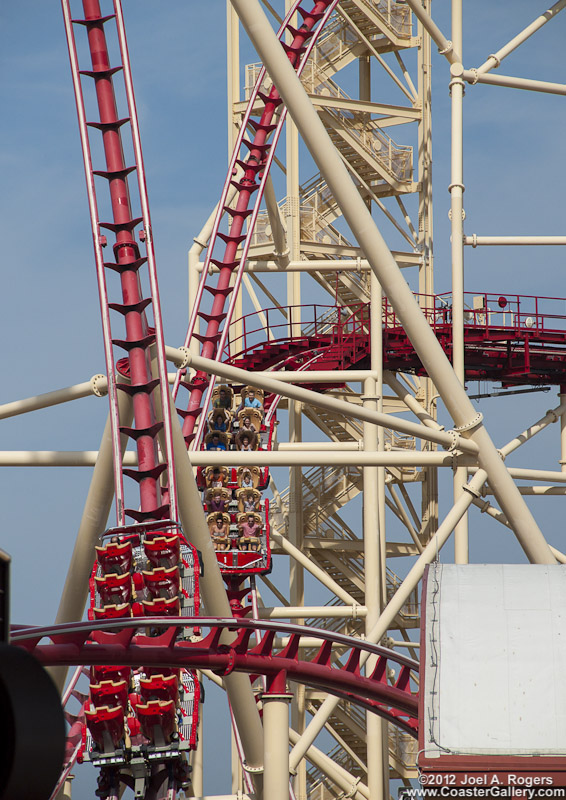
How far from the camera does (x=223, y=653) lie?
11.7 meters

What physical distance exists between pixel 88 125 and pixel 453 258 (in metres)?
4.69

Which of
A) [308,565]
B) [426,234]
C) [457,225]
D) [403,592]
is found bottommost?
[308,565]

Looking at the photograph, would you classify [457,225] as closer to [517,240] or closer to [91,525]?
[517,240]

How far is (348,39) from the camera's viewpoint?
25359 millimetres

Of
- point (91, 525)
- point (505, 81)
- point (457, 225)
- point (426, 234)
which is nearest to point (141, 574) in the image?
point (91, 525)

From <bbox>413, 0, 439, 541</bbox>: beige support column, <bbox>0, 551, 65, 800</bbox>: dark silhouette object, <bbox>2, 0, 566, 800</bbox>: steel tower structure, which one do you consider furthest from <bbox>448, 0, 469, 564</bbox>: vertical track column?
<bbox>0, 551, 65, 800</bbox>: dark silhouette object

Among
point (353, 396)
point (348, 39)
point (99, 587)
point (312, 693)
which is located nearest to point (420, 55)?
point (348, 39)

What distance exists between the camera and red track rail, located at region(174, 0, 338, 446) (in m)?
19.0

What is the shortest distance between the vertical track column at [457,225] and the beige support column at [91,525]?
13.7 feet

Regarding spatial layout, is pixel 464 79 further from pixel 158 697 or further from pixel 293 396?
pixel 158 697

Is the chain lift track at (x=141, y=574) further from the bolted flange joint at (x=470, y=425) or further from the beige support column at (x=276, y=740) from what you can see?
the bolted flange joint at (x=470, y=425)

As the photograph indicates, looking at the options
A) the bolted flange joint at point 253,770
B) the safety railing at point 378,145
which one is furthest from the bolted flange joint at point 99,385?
the safety railing at point 378,145

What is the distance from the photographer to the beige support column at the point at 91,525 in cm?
1256

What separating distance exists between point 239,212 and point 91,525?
9002 millimetres
